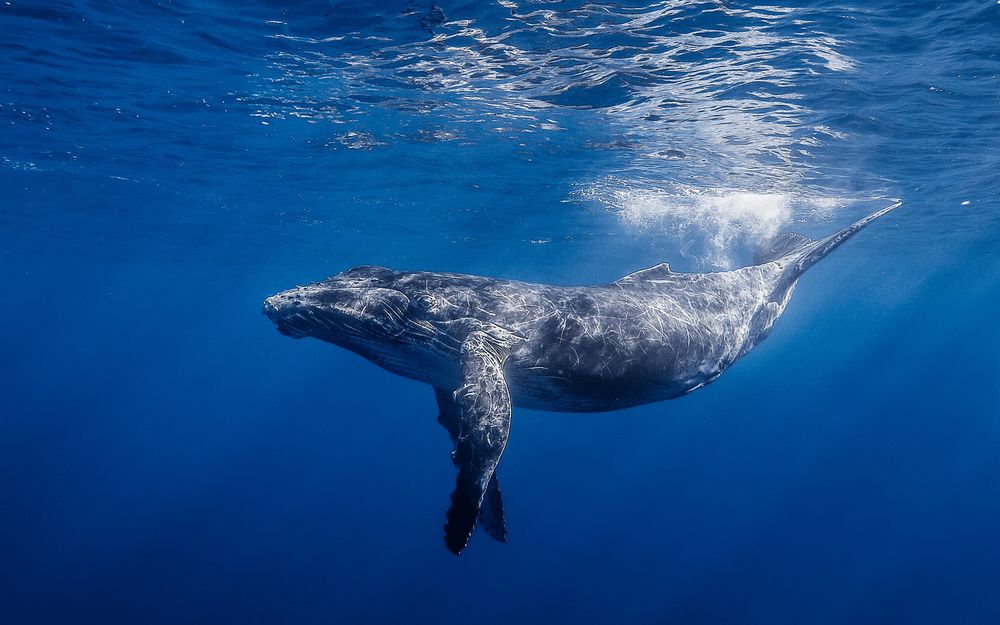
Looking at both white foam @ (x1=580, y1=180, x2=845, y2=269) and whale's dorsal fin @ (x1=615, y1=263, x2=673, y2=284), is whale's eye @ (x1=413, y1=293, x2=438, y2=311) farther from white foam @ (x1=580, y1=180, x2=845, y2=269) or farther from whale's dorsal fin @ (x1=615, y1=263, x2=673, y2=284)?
white foam @ (x1=580, y1=180, x2=845, y2=269)

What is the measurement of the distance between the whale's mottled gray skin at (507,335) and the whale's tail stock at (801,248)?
307 centimetres

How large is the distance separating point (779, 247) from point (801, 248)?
73cm

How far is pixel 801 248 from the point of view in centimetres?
1043

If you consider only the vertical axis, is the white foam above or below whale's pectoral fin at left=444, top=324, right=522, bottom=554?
below

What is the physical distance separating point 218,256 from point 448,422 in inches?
1922

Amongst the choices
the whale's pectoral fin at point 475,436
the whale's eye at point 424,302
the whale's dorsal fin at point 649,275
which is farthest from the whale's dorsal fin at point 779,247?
the whale's pectoral fin at point 475,436

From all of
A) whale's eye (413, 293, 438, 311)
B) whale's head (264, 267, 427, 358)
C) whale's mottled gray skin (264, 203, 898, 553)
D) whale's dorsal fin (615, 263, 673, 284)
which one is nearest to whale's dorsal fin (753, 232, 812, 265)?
whale's dorsal fin (615, 263, 673, 284)

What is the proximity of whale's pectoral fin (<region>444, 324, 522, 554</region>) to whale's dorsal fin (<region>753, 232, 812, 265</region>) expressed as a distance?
7470mm

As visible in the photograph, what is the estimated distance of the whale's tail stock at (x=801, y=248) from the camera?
29.2 ft

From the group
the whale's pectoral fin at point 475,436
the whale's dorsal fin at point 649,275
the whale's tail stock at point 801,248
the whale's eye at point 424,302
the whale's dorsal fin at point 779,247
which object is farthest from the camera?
the whale's dorsal fin at point 779,247

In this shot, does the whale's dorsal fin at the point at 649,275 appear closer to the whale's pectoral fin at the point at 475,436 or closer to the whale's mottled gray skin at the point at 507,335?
the whale's mottled gray skin at the point at 507,335

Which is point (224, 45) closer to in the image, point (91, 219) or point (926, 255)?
point (91, 219)

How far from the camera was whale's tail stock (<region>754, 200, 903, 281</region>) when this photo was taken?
29.2ft

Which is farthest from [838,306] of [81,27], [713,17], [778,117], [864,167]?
[81,27]
